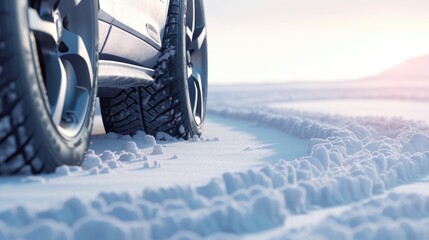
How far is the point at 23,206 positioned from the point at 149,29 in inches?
93.5

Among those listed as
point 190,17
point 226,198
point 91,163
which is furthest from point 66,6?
point 190,17

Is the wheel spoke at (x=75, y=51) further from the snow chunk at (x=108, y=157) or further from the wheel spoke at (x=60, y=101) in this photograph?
the snow chunk at (x=108, y=157)

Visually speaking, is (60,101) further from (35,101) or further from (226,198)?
(226,198)

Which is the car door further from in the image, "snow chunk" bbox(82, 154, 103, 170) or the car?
"snow chunk" bbox(82, 154, 103, 170)

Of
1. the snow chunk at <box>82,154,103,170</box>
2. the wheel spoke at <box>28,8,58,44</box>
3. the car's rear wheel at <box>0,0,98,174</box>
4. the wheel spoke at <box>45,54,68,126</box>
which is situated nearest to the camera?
the car's rear wheel at <box>0,0,98,174</box>

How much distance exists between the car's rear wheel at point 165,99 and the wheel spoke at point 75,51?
1.49m

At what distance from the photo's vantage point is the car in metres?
2.43

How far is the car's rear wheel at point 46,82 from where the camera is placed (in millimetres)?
2406

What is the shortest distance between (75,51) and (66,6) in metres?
0.21

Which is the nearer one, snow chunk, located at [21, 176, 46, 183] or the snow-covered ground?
the snow-covered ground

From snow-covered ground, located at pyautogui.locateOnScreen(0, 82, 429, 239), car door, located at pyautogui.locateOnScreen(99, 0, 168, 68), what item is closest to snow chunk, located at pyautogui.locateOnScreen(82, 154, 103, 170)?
snow-covered ground, located at pyautogui.locateOnScreen(0, 82, 429, 239)

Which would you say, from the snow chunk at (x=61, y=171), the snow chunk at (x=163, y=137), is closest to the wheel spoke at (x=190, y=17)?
the snow chunk at (x=163, y=137)

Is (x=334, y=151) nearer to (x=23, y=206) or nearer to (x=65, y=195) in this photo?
(x=65, y=195)

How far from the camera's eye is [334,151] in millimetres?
3201
